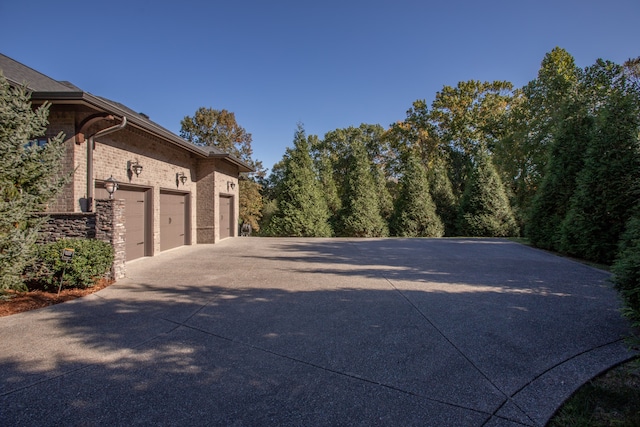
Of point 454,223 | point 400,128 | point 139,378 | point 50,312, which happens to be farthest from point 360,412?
point 400,128

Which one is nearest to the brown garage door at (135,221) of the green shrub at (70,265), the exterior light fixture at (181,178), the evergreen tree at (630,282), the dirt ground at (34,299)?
the exterior light fixture at (181,178)

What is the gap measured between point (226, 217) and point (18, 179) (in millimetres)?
9832

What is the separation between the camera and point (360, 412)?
7.45 ft

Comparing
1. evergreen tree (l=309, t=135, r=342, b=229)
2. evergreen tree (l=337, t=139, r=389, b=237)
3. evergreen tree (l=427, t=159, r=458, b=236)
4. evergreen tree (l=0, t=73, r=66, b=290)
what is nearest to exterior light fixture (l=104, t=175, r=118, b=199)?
evergreen tree (l=0, t=73, r=66, b=290)

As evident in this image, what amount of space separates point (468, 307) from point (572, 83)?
1743cm

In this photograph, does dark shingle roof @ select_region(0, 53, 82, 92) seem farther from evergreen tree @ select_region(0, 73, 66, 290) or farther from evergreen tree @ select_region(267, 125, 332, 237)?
evergreen tree @ select_region(267, 125, 332, 237)

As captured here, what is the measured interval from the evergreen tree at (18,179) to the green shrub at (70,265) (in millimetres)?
242

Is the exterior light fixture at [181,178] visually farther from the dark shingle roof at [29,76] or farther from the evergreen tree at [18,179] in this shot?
the evergreen tree at [18,179]

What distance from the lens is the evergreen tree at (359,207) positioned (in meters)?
17.0

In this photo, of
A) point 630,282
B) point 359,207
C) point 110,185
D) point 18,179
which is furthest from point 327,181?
point 630,282

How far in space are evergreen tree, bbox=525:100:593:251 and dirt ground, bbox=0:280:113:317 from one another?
41.6 ft

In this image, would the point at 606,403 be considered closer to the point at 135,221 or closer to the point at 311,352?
the point at 311,352

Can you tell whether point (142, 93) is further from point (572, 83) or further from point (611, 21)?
point (572, 83)

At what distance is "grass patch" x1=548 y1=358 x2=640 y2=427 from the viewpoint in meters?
2.14
